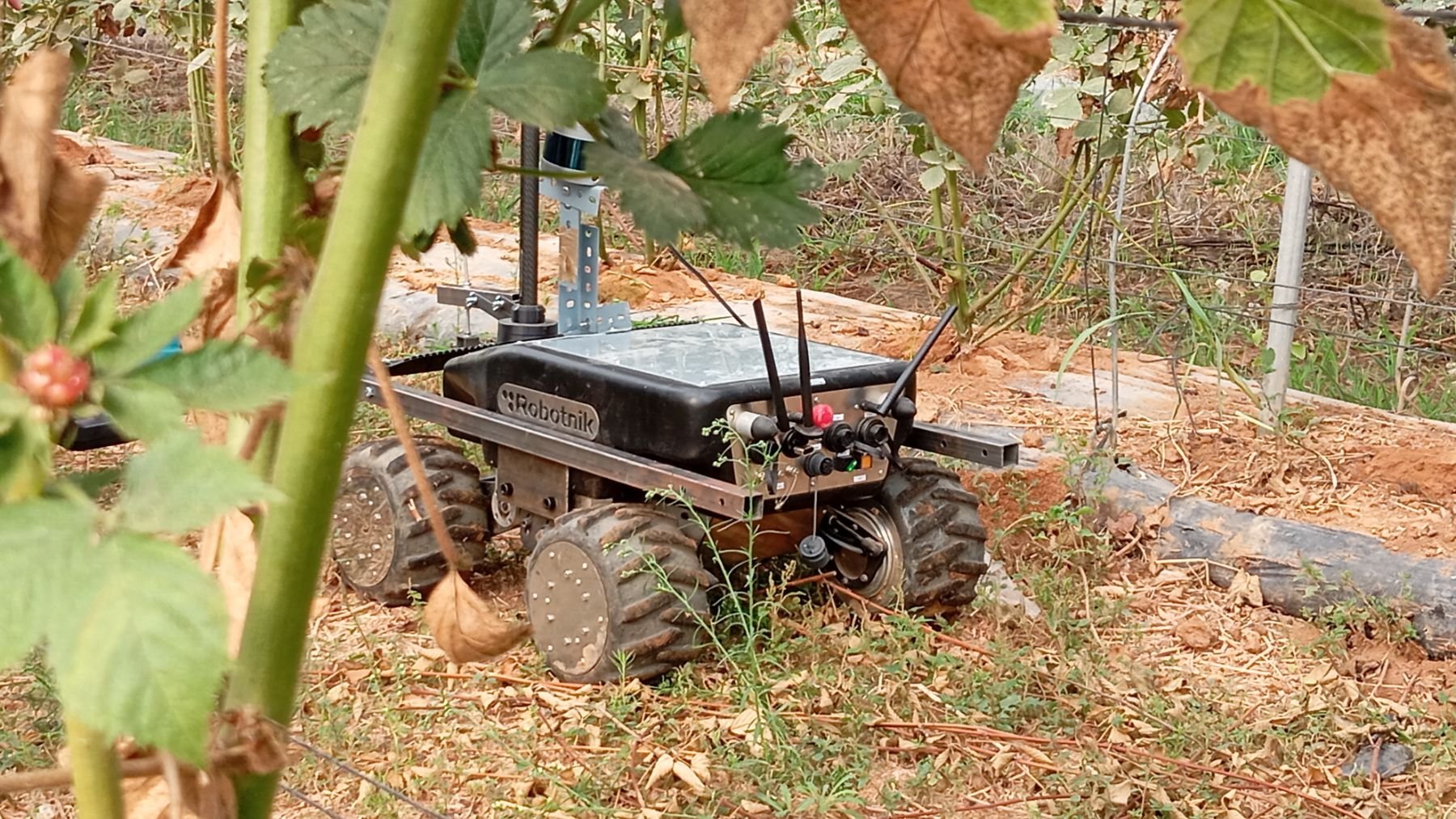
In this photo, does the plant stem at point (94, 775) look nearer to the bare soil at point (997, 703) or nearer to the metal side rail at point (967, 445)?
the bare soil at point (997, 703)

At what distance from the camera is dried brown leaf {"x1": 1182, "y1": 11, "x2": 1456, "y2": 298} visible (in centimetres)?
24

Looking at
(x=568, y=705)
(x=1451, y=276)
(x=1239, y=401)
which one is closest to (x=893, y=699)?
(x=568, y=705)

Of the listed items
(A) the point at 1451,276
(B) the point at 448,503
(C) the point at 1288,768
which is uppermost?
(A) the point at 1451,276

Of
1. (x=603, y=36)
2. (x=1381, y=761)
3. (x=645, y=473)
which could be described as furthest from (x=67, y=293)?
(x=603, y=36)

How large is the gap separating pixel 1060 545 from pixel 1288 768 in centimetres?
91

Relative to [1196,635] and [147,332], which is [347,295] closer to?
[147,332]

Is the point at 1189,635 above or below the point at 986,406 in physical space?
below

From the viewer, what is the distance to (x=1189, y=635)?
325cm

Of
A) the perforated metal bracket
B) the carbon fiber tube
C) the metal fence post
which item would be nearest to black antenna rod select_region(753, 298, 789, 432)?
the carbon fiber tube

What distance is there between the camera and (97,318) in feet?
0.86

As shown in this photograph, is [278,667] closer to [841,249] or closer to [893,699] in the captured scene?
[893,699]

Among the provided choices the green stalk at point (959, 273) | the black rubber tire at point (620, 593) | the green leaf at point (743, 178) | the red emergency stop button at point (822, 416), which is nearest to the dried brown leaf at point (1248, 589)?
the red emergency stop button at point (822, 416)

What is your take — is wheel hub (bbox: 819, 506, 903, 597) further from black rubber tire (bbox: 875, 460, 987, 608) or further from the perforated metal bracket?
the perforated metal bracket

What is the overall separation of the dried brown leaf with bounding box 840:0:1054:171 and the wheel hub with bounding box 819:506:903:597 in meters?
2.81
